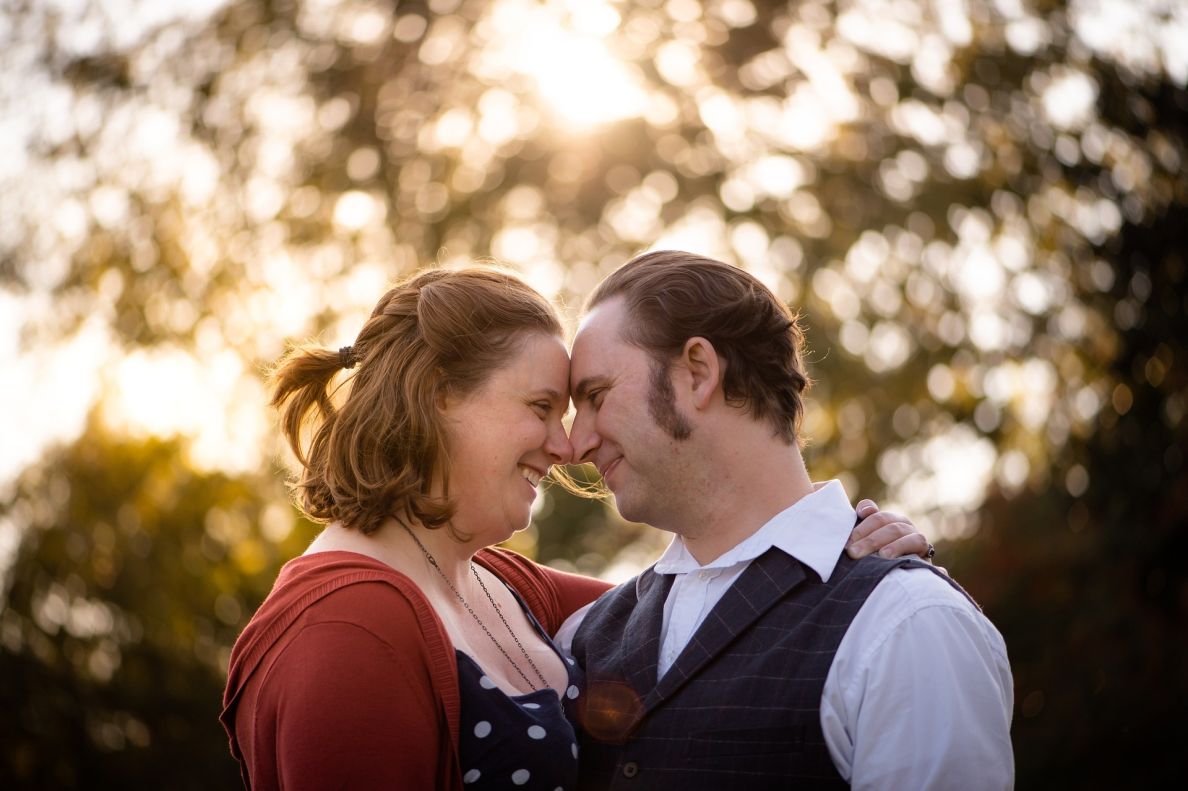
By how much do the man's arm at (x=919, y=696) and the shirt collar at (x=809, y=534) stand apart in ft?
0.58

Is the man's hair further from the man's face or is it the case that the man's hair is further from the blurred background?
the blurred background

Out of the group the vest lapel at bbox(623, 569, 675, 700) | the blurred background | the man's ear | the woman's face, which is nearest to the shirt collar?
the vest lapel at bbox(623, 569, 675, 700)

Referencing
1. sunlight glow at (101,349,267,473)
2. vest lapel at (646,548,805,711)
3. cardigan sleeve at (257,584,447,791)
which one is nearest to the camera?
cardigan sleeve at (257,584,447,791)

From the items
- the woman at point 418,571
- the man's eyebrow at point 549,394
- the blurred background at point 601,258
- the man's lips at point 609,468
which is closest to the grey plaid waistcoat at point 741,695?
the woman at point 418,571

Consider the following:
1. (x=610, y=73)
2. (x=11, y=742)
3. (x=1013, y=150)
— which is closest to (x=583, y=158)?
(x=610, y=73)

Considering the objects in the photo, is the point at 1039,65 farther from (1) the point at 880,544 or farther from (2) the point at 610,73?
(1) the point at 880,544

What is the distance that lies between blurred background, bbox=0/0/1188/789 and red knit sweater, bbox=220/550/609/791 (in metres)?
4.86

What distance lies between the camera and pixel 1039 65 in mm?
7527

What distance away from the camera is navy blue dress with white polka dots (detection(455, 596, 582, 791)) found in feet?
8.09

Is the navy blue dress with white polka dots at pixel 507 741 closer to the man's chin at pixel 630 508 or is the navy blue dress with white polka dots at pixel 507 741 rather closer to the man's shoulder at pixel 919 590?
the man's chin at pixel 630 508

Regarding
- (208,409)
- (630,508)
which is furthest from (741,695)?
(208,409)

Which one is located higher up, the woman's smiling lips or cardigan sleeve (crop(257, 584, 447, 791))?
cardigan sleeve (crop(257, 584, 447, 791))

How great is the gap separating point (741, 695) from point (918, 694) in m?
0.37

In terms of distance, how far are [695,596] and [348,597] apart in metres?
0.88
